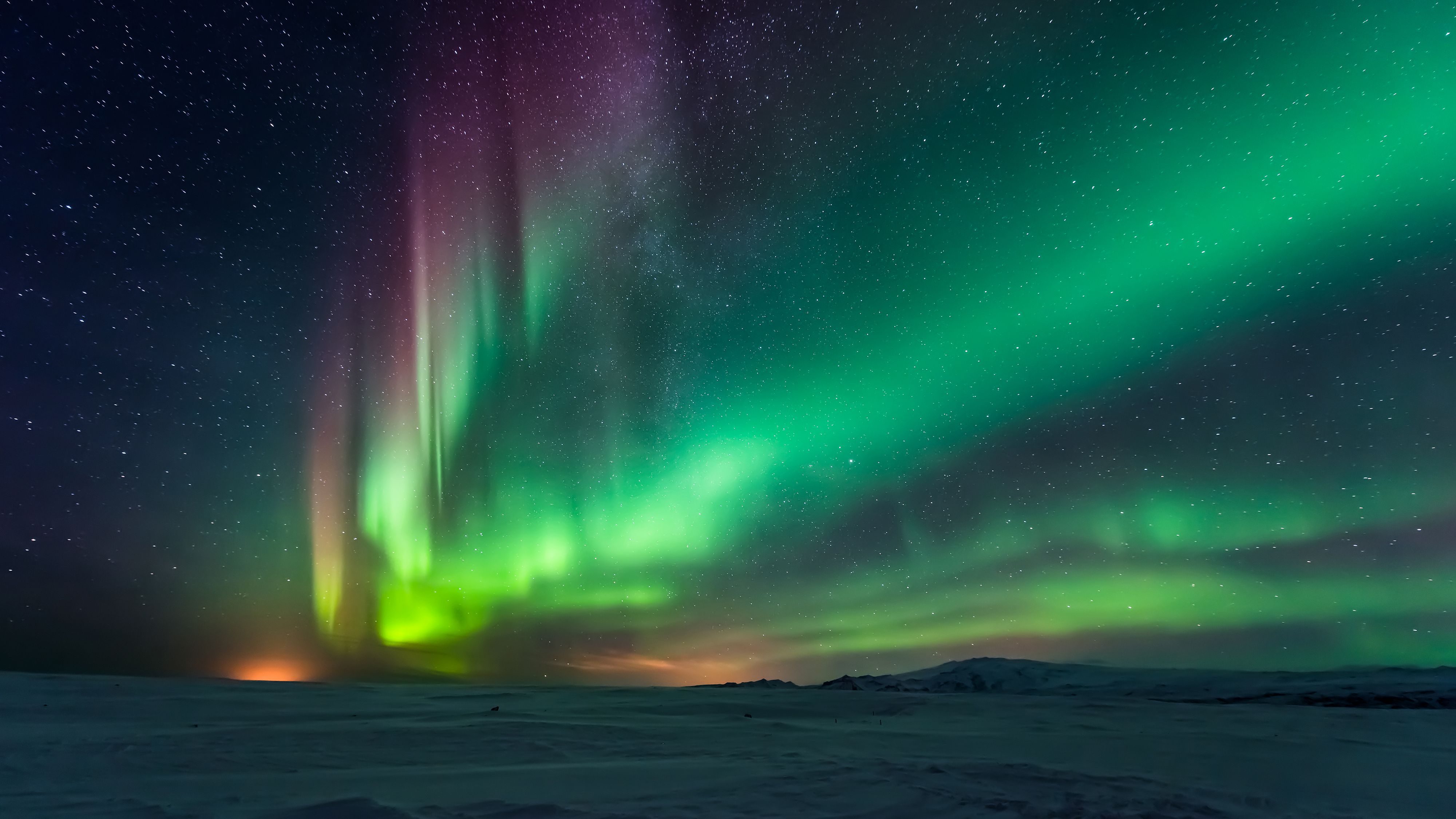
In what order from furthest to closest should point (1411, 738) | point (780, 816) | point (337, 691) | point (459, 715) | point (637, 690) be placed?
point (637, 690) → point (337, 691) → point (459, 715) → point (1411, 738) → point (780, 816)

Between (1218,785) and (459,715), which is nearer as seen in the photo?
(1218,785)

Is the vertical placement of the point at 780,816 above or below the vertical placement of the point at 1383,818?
above

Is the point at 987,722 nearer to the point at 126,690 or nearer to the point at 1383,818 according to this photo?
the point at 1383,818

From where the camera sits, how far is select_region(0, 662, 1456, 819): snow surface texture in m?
4.09

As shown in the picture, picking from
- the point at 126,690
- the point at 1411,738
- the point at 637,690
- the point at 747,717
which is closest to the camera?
the point at 1411,738

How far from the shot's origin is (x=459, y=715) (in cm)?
859

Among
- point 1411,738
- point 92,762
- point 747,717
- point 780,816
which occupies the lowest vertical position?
point 1411,738

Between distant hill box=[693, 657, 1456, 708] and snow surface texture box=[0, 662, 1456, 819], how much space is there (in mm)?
7604

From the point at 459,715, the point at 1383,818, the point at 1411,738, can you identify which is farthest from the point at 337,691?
the point at 1411,738

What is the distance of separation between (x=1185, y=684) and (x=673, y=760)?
2451cm

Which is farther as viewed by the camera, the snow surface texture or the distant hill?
the distant hill

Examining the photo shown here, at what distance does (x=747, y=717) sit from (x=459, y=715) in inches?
145

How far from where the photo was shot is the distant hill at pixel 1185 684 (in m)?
18.1

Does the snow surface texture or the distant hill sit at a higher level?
the snow surface texture
